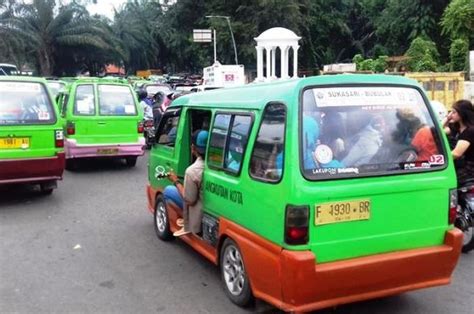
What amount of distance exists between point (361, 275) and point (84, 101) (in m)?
8.47

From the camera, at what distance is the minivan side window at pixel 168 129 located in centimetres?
629

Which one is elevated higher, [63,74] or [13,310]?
[63,74]

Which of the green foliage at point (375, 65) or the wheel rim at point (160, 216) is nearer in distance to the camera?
the wheel rim at point (160, 216)

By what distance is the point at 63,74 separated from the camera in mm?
54594

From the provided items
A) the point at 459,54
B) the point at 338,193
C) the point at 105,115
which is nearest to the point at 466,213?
the point at 338,193

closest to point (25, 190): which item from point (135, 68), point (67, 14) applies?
point (67, 14)

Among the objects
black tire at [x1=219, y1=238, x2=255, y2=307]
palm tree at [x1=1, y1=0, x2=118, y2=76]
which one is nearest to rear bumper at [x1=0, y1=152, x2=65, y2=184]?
black tire at [x1=219, y1=238, x2=255, y2=307]

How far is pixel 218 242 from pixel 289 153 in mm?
1392

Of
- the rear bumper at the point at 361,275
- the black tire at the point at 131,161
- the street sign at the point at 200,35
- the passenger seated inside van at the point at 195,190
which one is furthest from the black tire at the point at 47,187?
the street sign at the point at 200,35

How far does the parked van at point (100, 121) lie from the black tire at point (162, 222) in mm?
4801

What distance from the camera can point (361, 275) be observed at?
3.79 metres

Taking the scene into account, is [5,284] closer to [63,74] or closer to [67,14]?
[67,14]

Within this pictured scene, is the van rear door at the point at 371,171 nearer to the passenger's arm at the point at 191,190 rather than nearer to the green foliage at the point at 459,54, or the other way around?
the passenger's arm at the point at 191,190

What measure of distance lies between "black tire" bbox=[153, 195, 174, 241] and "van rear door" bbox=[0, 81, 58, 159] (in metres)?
2.47
